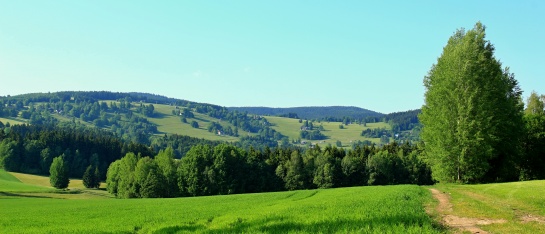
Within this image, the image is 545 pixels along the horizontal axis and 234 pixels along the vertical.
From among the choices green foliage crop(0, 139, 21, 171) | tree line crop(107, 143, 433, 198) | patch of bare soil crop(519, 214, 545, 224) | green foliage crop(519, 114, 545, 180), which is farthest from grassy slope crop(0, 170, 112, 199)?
green foliage crop(519, 114, 545, 180)

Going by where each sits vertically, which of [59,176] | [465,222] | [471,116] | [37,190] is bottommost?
[59,176]

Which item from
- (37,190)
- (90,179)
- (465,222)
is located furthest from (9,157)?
(465,222)

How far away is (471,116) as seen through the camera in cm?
4866

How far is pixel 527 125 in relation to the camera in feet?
206

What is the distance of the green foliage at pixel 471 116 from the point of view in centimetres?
4862

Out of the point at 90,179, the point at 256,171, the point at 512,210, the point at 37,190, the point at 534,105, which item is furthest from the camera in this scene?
the point at 90,179

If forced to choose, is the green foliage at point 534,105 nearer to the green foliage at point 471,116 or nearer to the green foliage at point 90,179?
the green foliage at point 471,116

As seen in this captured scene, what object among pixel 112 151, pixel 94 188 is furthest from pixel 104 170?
pixel 94 188

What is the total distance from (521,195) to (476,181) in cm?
2329

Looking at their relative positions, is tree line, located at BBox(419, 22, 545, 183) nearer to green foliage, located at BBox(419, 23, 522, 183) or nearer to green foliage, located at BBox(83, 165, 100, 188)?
green foliage, located at BBox(419, 23, 522, 183)

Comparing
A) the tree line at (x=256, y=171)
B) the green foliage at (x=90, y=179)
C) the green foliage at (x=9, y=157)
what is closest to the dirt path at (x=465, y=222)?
the tree line at (x=256, y=171)

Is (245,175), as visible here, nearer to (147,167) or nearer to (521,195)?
(147,167)

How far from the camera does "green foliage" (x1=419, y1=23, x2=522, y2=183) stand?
4862 centimetres

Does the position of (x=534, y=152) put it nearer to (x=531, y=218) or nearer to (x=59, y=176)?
(x=531, y=218)
